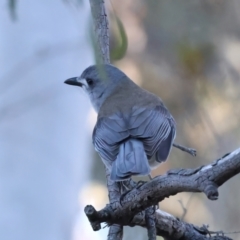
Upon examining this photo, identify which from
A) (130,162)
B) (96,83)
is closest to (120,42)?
(130,162)

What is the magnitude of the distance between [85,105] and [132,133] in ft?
7.21

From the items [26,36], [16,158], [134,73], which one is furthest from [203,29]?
[16,158]

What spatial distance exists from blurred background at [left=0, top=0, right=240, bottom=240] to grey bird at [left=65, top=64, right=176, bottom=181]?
143 cm

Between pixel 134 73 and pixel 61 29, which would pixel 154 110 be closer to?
pixel 61 29

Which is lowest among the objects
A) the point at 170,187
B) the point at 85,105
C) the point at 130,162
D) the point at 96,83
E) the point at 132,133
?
the point at 170,187

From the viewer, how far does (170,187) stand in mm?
1512

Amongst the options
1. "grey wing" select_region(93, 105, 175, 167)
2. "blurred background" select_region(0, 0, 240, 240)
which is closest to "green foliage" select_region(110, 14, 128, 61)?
"grey wing" select_region(93, 105, 175, 167)

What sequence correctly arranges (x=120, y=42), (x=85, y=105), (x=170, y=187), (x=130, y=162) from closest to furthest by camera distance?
(x=170, y=187), (x=120, y=42), (x=130, y=162), (x=85, y=105)

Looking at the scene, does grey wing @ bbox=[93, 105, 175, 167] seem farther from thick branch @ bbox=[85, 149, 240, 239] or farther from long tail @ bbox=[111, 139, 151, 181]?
thick branch @ bbox=[85, 149, 240, 239]

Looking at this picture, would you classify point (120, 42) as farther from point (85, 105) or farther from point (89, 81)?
point (85, 105)

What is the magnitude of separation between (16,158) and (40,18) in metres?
0.96

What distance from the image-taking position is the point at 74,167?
418 cm

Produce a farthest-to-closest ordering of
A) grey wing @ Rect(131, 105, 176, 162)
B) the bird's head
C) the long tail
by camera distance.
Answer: the bird's head, grey wing @ Rect(131, 105, 176, 162), the long tail

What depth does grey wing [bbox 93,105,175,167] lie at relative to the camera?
6.63ft
